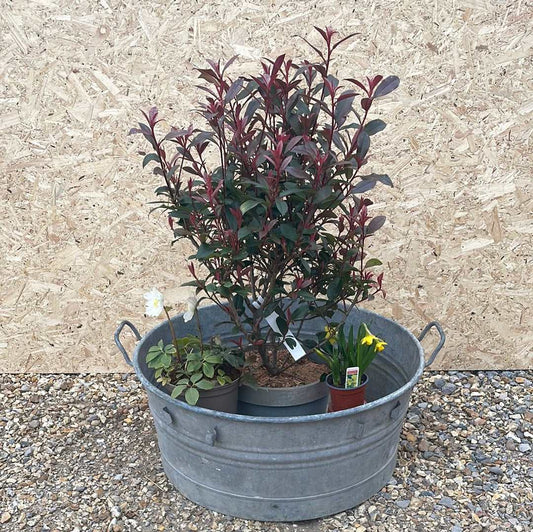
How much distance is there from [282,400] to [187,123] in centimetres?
125

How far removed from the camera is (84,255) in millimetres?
2980

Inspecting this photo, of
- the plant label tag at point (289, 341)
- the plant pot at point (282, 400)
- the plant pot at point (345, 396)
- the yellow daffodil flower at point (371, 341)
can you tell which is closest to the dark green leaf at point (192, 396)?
the plant pot at point (282, 400)

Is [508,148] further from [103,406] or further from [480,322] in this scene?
[103,406]

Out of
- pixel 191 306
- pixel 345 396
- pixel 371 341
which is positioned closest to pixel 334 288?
pixel 371 341

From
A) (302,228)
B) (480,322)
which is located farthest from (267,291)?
(480,322)

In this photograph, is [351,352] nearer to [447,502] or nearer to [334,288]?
[334,288]

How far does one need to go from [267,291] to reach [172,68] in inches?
44.9

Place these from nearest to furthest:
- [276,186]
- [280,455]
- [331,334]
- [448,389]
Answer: [276,186]
[280,455]
[331,334]
[448,389]

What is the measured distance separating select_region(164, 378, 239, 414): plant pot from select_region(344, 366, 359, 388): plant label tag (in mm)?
368

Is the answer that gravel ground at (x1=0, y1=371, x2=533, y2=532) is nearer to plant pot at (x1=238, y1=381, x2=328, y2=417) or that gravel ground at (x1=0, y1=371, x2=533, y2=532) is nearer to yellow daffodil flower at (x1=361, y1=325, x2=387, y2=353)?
plant pot at (x1=238, y1=381, x2=328, y2=417)

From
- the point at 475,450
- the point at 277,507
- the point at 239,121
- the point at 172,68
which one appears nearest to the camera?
the point at 239,121

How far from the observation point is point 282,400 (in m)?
2.23

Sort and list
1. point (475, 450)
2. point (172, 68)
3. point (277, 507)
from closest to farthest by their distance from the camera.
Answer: point (277, 507) → point (475, 450) → point (172, 68)

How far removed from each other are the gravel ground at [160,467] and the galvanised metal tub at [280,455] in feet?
0.22
